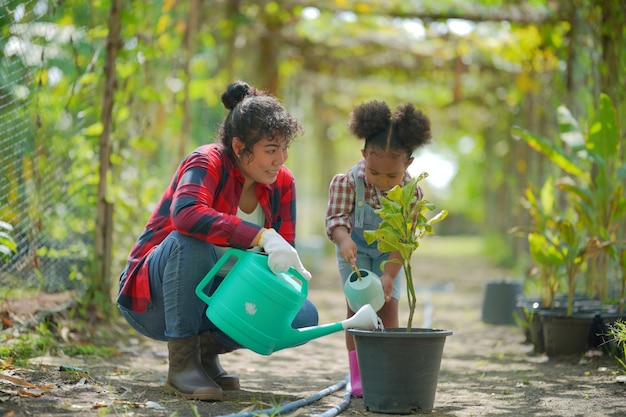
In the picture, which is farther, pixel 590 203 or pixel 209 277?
pixel 590 203

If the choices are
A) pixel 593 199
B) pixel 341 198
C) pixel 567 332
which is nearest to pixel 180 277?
pixel 341 198

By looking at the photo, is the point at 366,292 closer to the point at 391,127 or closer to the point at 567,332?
the point at 391,127

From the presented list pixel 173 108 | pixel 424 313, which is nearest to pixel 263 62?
pixel 173 108

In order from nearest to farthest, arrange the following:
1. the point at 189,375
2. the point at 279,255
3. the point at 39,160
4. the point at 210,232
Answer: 1. the point at 279,255
2. the point at 210,232
3. the point at 189,375
4. the point at 39,160

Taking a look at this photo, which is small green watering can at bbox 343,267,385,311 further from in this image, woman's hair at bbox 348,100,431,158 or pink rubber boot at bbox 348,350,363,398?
woman's hair at bbox 348,100,431,158

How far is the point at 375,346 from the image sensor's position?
2594 millimetres

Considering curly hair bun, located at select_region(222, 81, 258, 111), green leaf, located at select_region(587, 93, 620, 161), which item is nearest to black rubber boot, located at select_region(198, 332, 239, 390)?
curly hair bun, located at select_region(222, 81, 258, 111)

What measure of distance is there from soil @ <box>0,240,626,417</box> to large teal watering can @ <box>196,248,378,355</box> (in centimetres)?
24

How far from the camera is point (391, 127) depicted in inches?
128

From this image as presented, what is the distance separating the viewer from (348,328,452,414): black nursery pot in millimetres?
2553

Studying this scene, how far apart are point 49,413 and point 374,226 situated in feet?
5.07

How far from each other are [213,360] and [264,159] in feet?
2.77

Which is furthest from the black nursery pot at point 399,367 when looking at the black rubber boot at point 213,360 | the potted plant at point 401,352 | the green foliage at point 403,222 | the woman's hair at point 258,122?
the woman's hair at point 258,122

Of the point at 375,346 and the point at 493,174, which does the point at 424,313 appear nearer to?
the point at 375,346
